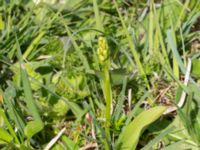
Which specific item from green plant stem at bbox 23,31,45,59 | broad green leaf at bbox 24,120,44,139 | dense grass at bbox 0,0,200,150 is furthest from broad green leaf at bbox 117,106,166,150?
green plant stem at bbox 23,31,45,59

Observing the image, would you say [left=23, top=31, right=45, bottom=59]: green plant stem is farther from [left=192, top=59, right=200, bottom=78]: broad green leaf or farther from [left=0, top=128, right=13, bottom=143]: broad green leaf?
[left=192, top=59, right=200, bottom=78]: broad green leaf

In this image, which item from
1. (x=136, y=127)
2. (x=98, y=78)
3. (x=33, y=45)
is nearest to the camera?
(x=136, y=127)

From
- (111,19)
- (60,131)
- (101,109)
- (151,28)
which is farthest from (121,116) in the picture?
(111,19)

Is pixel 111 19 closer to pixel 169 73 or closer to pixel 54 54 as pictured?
pixel 54 54

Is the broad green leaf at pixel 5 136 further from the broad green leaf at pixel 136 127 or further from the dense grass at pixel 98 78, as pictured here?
the broad green leaf at pixel 136 127

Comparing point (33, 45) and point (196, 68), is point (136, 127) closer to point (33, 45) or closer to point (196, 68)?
point (196, 68)

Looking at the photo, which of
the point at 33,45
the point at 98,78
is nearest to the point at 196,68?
the point at 98,78

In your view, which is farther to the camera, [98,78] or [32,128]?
[98,78]

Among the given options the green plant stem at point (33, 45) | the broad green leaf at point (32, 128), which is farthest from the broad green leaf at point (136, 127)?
the green plant stem at point (33, 45)
